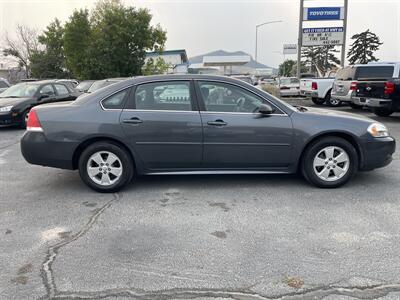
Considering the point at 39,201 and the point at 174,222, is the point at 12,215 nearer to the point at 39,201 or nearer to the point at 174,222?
the point at 39,201

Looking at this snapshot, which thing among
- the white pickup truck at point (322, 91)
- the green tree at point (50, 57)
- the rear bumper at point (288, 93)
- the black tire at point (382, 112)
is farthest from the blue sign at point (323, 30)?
the green tree at point (50, 57)

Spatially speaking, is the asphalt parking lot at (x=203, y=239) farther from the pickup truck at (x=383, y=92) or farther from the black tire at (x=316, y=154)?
the pickup truck at (x=383, y=92)

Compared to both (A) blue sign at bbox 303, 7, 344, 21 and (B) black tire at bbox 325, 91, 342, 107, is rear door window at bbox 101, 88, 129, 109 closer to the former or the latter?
(B) black tire at bbox 325, 91, 342, 107

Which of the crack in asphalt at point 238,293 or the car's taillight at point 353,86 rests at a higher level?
the car's taillight at point 353,86

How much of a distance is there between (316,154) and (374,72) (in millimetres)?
9298

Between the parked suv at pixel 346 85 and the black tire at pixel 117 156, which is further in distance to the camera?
the parked suv at pixel 346 85

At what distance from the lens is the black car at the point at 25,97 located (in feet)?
34.6

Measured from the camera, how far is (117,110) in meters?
4.89

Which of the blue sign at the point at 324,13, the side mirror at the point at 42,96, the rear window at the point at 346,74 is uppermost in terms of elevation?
the blue sign at the point at 324,13

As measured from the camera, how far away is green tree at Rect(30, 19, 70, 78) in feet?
128

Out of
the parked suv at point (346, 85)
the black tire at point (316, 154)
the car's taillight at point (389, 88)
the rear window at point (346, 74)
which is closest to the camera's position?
the black tire at point (316, 154)

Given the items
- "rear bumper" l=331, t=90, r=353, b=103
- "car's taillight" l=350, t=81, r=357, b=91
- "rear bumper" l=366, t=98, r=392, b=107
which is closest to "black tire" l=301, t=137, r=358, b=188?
"rear bumper" l=366, t=98, r=392, b=107

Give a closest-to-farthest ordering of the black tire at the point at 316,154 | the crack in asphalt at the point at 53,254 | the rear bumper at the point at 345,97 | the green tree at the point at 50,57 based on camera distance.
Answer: the crack in asphalt at the point at 53,254
the black tire at the point at 316,154
the rear bumper at the point at 345,97
the green tree at the point at 50,57

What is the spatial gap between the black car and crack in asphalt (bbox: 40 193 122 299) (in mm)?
7393
